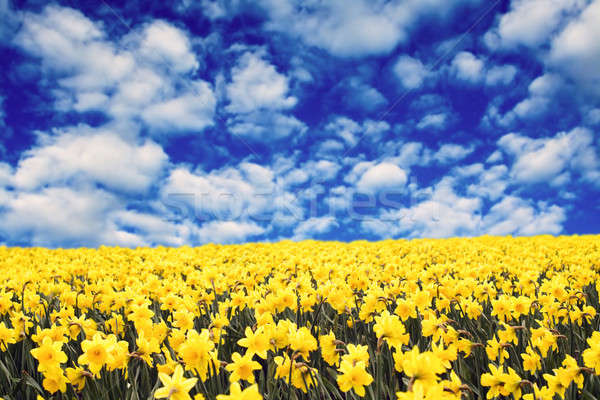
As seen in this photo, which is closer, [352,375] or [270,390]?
[352,375]

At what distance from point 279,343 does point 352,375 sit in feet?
2.20

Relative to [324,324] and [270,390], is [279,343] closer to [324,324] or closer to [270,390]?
[270,390]

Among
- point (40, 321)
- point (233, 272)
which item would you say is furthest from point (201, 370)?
point (233, 272)

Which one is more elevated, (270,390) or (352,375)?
(352,375)

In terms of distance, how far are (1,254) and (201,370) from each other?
63.4 ft

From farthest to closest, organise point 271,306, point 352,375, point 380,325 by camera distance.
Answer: point 271,306, point 380,325, point 352,375

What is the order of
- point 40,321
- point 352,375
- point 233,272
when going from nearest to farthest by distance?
point 352,375 < point 40,321 < point 233,272

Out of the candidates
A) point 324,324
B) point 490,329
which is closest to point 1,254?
point 324,324

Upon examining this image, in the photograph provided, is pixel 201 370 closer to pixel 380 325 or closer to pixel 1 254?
pixel 380 325

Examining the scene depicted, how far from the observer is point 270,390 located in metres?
3.00

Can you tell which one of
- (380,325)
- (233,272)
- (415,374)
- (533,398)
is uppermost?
(233,272)

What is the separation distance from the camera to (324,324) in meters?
4.48

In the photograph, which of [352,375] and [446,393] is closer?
[446,393]

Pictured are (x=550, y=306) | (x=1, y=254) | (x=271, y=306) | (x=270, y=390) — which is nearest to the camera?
(x=270, y=390)
